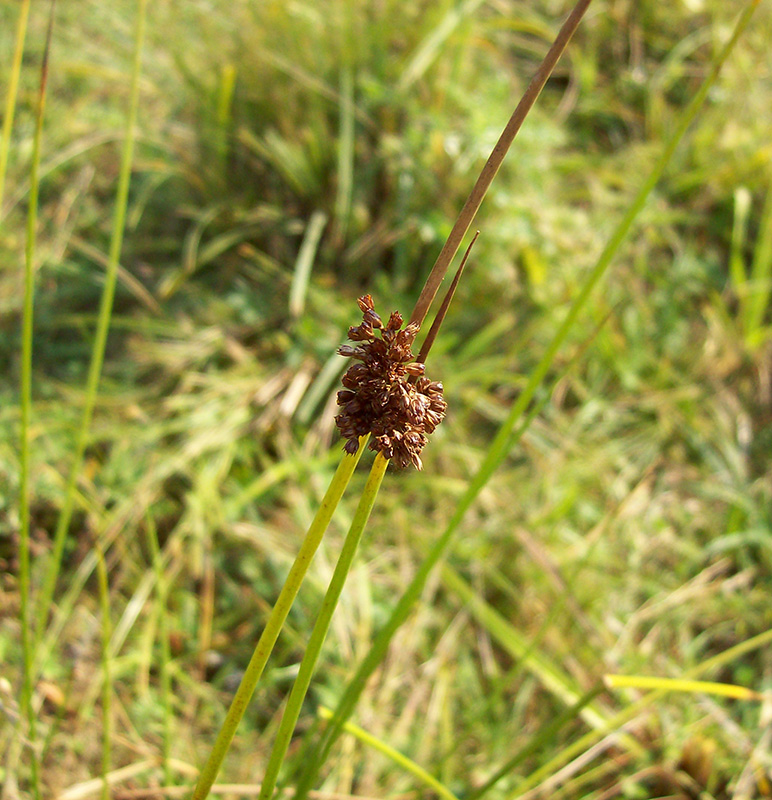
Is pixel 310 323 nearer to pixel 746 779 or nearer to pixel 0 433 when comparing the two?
pixel 0 433

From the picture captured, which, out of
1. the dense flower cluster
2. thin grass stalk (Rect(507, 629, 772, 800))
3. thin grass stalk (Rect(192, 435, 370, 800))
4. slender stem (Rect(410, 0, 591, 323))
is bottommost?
thin grass stalk (Rect(507, 629, 772, 800))

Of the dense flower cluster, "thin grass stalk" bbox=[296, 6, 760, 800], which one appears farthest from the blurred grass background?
the dense flower cluster

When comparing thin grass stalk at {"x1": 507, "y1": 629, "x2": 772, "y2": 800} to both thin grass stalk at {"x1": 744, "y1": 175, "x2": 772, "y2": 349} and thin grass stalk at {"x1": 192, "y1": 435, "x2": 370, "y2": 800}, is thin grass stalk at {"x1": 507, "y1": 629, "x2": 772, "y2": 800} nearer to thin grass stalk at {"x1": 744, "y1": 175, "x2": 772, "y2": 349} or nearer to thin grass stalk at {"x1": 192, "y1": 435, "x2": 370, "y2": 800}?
thin grass stalk at {"x1": 192, "y1": 435, "x2": 370, "y2": 800}

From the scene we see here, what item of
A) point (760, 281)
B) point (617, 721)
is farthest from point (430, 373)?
point (760, 281)

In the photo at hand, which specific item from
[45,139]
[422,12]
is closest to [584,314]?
[422,12]

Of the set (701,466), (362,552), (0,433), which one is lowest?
(362,552)

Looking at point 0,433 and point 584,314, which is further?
point 584,314
